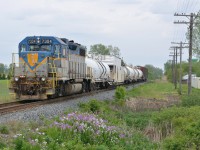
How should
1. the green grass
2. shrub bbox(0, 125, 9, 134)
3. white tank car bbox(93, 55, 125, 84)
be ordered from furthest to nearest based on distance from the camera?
white tank car bbox(93, 55, 125, 84) < the green grass < shrub bbox(0, 125, 9, 134)

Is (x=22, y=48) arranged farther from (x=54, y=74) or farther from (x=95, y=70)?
(x=95, y=70)

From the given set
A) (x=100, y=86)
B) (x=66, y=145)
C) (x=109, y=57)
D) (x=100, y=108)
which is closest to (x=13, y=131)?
(x=66, y=145)

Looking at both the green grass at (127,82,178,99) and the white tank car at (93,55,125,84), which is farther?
the white tank car at (93,55,125,84)

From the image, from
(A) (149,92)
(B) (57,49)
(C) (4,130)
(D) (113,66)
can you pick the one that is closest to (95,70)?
(A) (149,92)

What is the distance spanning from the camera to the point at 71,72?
87.4 ft

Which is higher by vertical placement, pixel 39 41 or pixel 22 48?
pixel 39 41

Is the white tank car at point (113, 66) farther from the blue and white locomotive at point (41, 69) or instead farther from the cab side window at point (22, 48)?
the cab side window at point (22, 48)

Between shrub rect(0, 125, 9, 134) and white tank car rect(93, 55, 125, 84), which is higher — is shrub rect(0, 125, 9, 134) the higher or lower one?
the lower one

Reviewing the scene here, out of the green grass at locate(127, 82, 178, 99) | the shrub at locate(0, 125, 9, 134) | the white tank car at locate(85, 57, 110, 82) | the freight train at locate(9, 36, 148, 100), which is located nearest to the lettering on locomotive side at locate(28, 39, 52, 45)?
the freight train at locate(9, 36, 148, 100)

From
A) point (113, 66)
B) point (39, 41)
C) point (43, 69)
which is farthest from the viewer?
point (113, 66)

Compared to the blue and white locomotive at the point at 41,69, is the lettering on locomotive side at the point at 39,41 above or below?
above

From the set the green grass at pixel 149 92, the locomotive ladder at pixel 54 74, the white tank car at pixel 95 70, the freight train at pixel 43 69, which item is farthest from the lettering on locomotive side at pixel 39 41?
the green grass at pixel 149 92

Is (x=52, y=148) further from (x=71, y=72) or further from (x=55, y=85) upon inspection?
(x=71, y=72)

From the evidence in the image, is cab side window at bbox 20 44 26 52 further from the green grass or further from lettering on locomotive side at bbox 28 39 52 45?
the green grass
